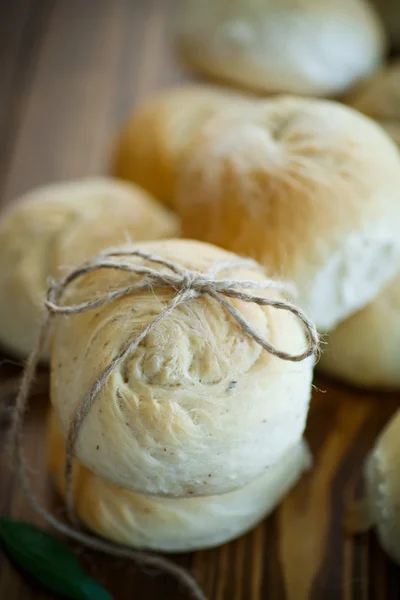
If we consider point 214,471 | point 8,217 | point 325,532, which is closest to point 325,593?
point 325,532

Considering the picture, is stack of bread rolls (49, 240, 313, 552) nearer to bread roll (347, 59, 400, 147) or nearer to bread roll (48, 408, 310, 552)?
bread roll (48, 408, 310, 552)

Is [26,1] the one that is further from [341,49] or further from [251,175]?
[251,175]

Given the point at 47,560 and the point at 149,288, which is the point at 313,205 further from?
the point at 47,560

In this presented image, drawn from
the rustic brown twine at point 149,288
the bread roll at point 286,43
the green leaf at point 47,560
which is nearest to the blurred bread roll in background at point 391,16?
the bread roll at point 286,43

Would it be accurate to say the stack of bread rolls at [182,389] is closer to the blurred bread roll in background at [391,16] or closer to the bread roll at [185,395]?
the bread roll at [185,395]

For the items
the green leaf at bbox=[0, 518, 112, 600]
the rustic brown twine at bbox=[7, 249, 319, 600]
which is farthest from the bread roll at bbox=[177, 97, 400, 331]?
the green leaf at bbox=[0, 518, 112, 600]

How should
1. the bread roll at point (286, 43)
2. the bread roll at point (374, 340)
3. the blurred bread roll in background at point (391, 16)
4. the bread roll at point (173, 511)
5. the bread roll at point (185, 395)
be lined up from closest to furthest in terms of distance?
Answer: the bread roll at point (185, 395)
the bread roll at point (173, 511)
the bread roll at point (374, 340)
the bread roll at point (286, 43)
the blurred bread roll in background at point (391, 16)

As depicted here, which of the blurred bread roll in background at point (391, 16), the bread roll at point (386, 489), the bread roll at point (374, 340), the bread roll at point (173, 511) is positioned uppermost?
the blurred bread roll in background at point (391, 16)
